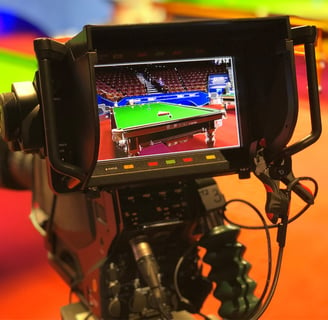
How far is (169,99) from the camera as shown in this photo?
1.12 metres

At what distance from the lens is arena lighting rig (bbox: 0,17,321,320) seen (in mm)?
1021

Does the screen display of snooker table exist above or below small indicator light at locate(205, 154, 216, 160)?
above

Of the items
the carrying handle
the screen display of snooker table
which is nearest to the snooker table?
the screen display of snooker table

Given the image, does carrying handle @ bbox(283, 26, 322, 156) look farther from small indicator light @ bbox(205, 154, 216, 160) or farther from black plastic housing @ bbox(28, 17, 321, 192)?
small indicator light @ bbox(205, 154, 216, 160)

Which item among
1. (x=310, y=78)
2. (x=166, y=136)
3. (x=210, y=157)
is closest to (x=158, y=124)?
(x=166, y=136)

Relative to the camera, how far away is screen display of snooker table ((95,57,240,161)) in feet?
3.54

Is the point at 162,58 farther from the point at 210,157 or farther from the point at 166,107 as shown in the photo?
the point at 210,157

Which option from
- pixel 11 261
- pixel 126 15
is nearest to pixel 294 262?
pixel 11 261

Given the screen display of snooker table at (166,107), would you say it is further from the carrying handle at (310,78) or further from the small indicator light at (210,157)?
the carrying handle at (310,78)

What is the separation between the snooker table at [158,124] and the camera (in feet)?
3.58

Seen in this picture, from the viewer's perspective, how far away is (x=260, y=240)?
180 cm

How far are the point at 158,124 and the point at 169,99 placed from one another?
0.06m

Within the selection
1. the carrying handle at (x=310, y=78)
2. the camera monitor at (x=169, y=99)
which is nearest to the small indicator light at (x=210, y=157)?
the camera monitor at (x=169, y=99)

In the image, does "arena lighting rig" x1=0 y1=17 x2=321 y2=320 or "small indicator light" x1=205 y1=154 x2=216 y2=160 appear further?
"small indicator light" x1=205 y1=154 x2=216 y2=160
